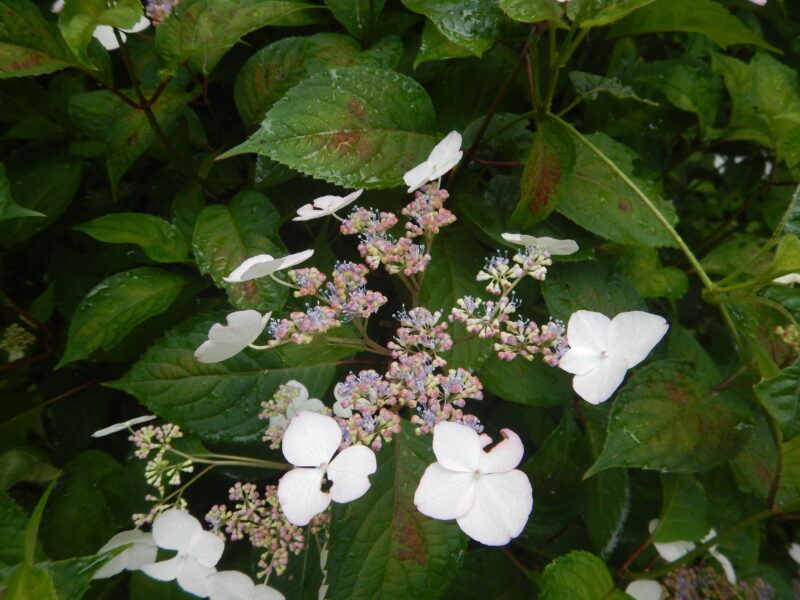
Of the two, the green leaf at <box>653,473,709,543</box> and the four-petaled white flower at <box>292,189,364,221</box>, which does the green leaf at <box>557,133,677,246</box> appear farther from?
the green leaf at <box>653,473,709,543</box>

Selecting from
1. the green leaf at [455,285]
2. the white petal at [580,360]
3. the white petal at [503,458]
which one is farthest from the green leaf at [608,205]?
the white petal at [503,458]

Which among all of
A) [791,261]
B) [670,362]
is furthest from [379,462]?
[791,261]

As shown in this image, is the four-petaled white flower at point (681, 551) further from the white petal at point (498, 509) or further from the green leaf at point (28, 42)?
the green leaf at point (28, 42)

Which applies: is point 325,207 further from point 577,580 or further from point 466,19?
point 577,580

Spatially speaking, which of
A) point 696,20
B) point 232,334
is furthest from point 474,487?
point 696,20

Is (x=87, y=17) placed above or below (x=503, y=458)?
above

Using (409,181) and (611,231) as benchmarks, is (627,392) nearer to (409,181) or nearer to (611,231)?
(611,231)
